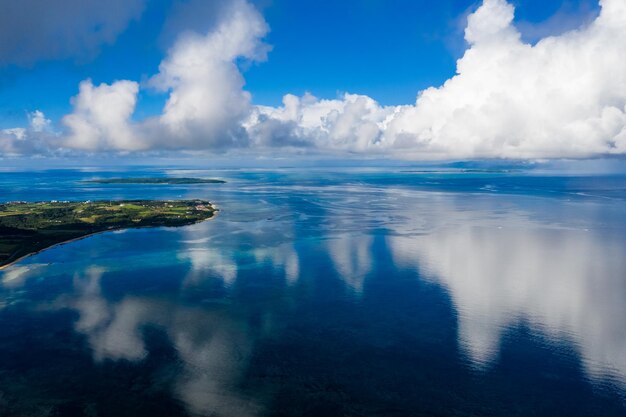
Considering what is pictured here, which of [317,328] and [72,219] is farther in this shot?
[72,219]

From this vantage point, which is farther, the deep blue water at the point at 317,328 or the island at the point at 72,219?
the island at the point at 72,219

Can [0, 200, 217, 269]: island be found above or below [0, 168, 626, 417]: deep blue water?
above

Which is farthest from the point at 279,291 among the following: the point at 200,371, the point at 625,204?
the point at 625,204

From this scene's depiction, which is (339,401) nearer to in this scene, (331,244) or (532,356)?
(532,356)

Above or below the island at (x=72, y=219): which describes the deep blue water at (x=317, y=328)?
below
